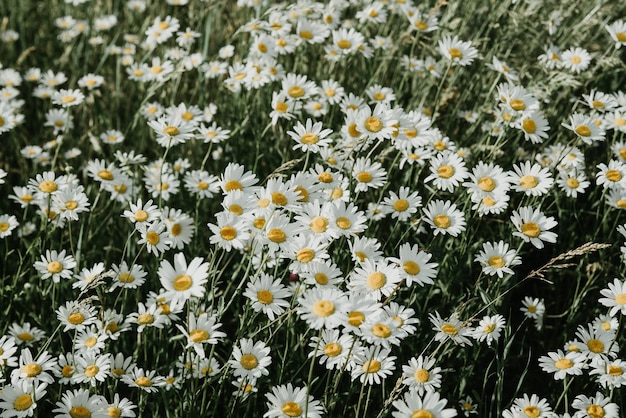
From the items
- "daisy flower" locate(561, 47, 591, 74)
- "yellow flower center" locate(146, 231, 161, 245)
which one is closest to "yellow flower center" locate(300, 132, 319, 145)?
"yellow flower center" locate(146, 231, 161, 245)

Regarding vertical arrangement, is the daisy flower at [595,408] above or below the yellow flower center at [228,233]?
below

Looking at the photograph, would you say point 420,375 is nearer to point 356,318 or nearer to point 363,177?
point 356,318

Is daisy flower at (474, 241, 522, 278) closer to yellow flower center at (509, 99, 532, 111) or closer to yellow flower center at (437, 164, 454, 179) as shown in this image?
yellow flower center at (437, 164, 454, 179)

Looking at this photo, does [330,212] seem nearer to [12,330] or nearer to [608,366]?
[608,366]

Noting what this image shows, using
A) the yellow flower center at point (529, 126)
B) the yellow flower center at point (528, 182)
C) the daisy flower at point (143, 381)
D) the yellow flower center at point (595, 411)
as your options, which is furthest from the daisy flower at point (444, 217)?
the daisy flower at point (143, 381)

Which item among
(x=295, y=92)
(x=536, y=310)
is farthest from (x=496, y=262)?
(x=295, y=92)

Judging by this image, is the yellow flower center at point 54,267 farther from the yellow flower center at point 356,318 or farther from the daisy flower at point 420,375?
the daisy flower at point 420,375

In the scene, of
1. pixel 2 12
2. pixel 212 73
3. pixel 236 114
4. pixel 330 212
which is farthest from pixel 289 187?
pixel 2 12
